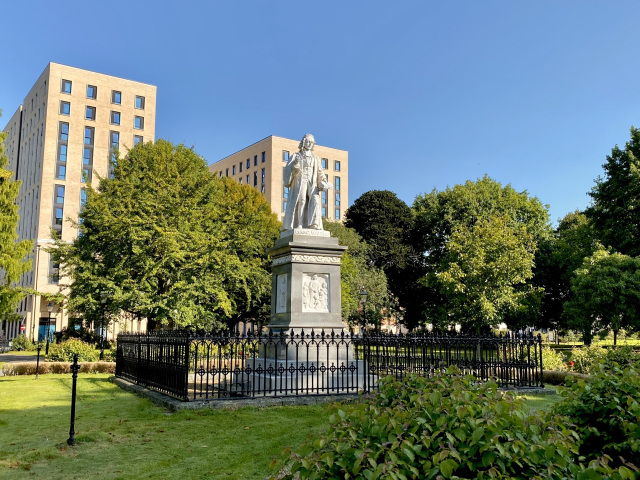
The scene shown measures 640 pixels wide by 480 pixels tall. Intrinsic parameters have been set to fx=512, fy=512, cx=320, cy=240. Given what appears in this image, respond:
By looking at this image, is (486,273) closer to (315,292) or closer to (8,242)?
(315,292)

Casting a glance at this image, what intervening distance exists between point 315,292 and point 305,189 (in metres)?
3.15

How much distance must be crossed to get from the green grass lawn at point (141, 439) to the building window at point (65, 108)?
52.7 m

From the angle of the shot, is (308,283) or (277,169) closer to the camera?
(308,283)

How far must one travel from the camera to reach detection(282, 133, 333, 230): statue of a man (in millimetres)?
14875

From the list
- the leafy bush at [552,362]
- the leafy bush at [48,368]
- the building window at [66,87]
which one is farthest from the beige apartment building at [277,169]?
the leafy bush at [552,362]

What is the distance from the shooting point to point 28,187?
6122 cm

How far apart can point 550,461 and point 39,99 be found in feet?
226

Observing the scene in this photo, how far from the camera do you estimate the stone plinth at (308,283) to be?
1346cm

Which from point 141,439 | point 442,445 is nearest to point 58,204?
point 141,439

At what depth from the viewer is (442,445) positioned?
280cm

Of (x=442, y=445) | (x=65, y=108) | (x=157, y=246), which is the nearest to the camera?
(x=442, y=445)

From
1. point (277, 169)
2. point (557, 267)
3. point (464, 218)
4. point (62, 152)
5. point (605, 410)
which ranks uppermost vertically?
point (277, 169)

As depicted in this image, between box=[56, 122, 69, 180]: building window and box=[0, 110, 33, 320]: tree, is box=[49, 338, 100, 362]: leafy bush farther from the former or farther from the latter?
box=[56, 122, 69, 180]: building window

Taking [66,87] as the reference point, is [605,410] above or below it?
below
